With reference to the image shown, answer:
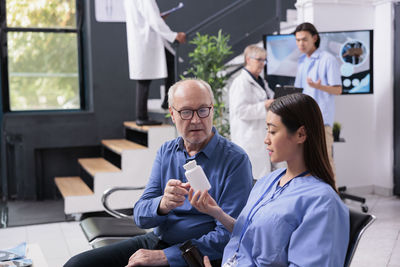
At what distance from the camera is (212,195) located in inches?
79.2

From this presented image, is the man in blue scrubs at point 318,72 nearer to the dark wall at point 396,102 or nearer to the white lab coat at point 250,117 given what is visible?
the white lab coat at point 250,117

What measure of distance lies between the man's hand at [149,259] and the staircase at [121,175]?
2.88 m

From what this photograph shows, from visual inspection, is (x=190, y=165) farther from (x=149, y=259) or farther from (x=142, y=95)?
(x=142, y=95)

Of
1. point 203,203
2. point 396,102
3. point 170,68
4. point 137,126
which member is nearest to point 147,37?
point 170,68

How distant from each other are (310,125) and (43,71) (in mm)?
4765

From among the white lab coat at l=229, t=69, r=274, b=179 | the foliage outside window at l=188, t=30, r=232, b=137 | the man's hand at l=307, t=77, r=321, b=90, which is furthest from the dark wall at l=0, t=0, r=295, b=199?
the man's hand at l=307, t=77, r=321, b=90

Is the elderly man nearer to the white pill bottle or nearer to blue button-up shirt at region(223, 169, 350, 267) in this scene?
the white pill bottle

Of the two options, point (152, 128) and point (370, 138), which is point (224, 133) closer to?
point (152, 128)

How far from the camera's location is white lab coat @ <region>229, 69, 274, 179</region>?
431cm

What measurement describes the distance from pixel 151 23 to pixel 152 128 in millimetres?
1049

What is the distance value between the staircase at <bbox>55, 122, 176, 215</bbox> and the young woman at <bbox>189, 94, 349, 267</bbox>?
3.27m

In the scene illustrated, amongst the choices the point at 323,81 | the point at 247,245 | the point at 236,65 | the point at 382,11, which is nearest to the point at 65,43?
the point at 236,65

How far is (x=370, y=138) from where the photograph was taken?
216 inches

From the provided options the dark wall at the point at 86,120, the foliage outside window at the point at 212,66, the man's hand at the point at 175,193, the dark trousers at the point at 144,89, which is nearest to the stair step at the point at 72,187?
the dark wall at the point at 86,120
